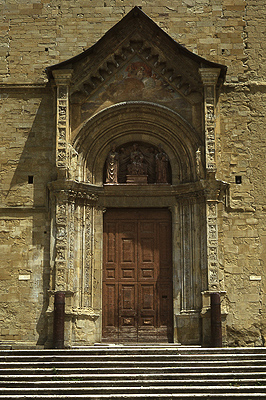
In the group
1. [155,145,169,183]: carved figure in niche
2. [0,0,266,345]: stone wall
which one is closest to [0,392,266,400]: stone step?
[0,0,266,345]: stone wall

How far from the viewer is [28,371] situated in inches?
462

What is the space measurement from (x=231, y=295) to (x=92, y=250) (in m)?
3.30

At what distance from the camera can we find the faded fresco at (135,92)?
47.6ft

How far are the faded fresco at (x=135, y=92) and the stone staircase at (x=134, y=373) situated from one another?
5.37 meters

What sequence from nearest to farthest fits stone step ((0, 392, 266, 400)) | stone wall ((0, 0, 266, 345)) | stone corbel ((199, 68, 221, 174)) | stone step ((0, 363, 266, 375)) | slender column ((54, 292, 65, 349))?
stone step ((0, 392, 266, 400)), stone step ((0, 363, 266, 375)), slender column ((54, 292, 65, 349)), stone wall ((0, 0, 266, 345)), stone corbel ((199, 68, 221, 174))

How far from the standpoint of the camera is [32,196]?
1433 centimetres

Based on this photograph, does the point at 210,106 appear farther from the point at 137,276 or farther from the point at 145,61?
the point at 137,276

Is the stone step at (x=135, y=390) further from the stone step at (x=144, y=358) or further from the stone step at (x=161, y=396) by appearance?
the stone step at (x=144, y=358)

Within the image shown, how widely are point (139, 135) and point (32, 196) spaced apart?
294cm

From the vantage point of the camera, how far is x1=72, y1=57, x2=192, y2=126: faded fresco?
14516 mm

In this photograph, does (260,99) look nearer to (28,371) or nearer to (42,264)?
(42,264)

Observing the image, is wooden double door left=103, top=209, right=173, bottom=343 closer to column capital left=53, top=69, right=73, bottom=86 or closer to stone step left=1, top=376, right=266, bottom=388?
stone step left=1, top=376, right=266, bottom=388

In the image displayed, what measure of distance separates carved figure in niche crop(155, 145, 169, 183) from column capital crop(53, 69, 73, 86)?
2740 mm

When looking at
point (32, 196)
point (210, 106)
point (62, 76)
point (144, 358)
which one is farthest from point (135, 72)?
point (144, 358)
